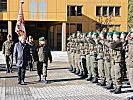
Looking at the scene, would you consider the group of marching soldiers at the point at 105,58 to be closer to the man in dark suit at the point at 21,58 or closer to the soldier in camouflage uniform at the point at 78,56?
the soldier in camouflage uniform at the point at 78,56

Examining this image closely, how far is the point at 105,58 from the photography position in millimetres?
12797

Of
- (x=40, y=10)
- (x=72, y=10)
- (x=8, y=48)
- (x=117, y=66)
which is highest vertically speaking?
(x=72, y=10)

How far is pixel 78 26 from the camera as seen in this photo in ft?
204

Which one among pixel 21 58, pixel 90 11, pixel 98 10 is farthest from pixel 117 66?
pixel 98 10

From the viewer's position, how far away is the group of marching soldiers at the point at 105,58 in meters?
11.2

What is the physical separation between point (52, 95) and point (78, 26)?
51148 mm

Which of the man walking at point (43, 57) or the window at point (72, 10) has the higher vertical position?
the window at point (72, 10)

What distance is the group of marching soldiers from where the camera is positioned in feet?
36.8

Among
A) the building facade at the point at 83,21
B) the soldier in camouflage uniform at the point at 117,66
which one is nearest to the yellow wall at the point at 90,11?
the building facade at the point at 83,21

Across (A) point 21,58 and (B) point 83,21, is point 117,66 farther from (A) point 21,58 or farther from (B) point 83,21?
(B) point 83,21

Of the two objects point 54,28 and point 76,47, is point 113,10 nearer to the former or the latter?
point 54,28

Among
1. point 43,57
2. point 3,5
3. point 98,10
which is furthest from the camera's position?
point 98,10

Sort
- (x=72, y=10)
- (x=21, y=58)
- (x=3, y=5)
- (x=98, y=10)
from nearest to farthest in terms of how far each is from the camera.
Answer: (x=21, y=58) < (x=3, y=5) < (x=72, y=10) < (x=98, y=10)

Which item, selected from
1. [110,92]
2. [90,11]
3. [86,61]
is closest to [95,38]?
[86,61]
